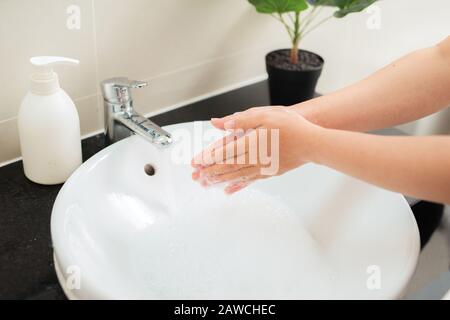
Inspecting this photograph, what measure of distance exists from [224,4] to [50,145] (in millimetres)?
472

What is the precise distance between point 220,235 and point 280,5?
0.46 meters

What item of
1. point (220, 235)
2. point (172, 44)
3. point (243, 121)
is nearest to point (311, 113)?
point (243, 121)

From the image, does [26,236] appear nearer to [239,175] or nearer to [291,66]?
[239,175]

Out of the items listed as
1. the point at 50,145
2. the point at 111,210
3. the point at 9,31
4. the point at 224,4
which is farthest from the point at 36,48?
the point at 224,4

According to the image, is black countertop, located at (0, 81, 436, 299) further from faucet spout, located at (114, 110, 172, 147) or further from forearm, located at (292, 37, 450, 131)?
forearm, located at (292, 37, 450, 131)

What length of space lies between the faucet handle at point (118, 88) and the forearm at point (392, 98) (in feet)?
0.86

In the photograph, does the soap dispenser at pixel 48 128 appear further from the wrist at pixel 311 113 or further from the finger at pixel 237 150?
the wrist at pixel 311 113

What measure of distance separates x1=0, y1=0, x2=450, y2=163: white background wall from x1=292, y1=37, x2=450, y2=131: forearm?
0.31 m

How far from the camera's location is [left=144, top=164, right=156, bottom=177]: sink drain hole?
2.87 feet

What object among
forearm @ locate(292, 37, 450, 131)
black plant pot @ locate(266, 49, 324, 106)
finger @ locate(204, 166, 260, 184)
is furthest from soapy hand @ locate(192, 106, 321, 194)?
black plant pot @ locate(266, 49, 324, 106)

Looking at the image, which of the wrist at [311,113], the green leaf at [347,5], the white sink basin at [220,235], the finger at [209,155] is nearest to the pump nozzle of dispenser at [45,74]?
the white sink basin at [220,235]

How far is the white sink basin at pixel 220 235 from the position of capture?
0.67 metres
